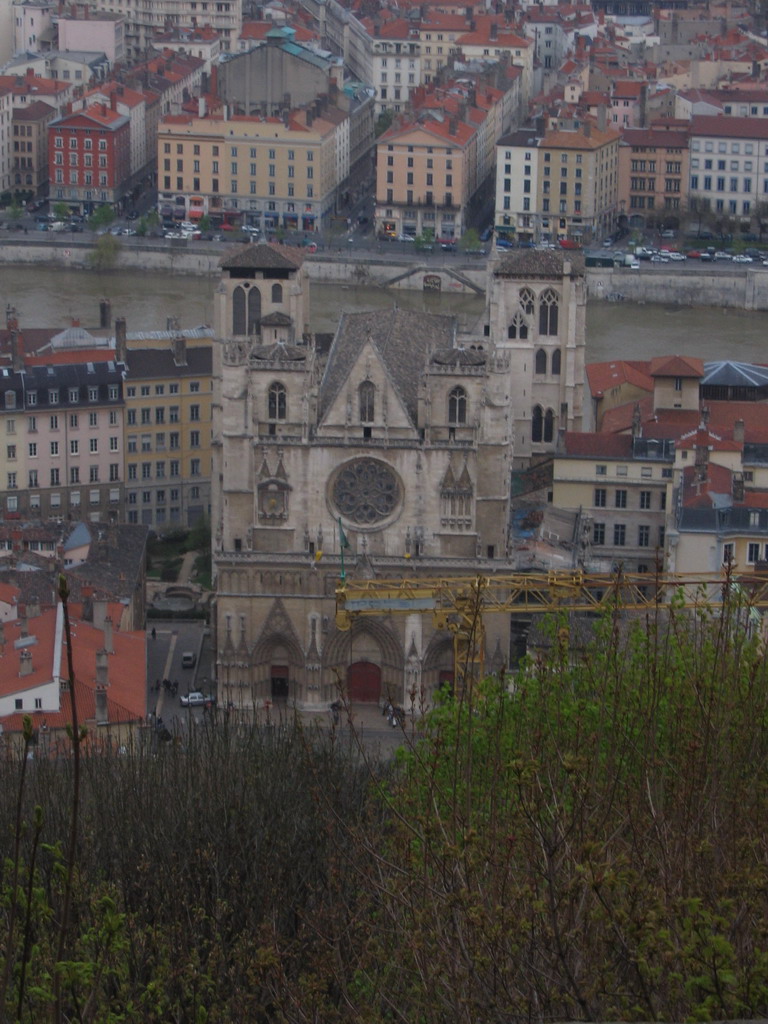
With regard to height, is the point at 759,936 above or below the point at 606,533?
above

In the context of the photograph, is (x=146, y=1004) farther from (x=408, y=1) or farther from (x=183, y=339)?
(x=408, y=1)

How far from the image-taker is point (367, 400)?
32312 millimetres

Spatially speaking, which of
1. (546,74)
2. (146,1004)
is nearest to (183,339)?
(146,1004)

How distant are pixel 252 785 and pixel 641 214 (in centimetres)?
4991

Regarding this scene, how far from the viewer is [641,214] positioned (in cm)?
7050

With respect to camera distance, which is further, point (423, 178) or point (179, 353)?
point (423, 178)

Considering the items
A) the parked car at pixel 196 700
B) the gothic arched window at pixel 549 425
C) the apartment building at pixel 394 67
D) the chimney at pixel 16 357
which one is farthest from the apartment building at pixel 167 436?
the apartment building at pixel 394 67

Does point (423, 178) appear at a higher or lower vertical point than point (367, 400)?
lower

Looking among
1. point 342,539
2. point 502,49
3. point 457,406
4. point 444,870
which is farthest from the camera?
point 502,49

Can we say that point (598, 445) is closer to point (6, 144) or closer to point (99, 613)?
point (99, 613)

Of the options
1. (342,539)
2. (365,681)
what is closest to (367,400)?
(342,539)

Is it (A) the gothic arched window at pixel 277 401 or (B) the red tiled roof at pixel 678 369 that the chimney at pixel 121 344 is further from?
(A) the gothic arched window at pixel 277 401

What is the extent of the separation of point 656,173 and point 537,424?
32.3 m

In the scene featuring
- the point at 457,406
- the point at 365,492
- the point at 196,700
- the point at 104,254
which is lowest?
the point at 196,700
